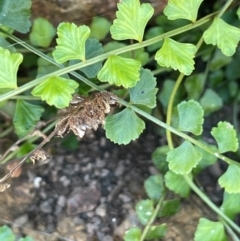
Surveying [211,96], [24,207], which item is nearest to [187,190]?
[211,96]

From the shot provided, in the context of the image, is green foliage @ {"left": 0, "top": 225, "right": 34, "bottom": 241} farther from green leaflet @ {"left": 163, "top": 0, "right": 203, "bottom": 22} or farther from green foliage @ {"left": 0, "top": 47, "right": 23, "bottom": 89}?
green leaflet @ {"left": 163, "top": 0, "right": 203, "bottom": 22}

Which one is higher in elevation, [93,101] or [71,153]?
[93,101]

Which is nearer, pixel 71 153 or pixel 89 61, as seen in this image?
pixel 89 61

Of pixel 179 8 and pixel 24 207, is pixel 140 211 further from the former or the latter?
pixel 179 8

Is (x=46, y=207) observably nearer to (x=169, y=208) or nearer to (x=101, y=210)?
(x=101, y=210)

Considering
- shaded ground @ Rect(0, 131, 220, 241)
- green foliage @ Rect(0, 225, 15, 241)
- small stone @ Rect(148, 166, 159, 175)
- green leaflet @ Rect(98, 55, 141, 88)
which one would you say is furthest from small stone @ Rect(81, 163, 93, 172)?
green leaflet @ Rect(98, 55, 141, 88)

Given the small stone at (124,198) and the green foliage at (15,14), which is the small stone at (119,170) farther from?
the green foliage at (15,14)
